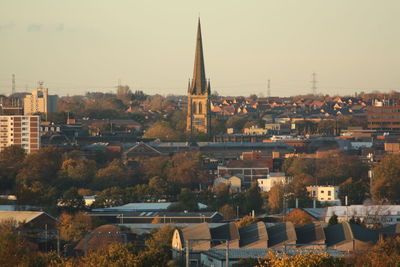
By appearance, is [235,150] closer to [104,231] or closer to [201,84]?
[201,84]

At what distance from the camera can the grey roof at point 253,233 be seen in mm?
44781

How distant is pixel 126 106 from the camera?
176500mm

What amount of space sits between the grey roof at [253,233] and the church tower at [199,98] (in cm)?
7819

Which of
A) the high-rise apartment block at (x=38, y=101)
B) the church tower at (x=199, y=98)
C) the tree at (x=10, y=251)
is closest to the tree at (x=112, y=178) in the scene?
the tree at (x=10, y=251)

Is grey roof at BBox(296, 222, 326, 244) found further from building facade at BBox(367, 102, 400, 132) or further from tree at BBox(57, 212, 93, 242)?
building facade at BBox(367, 102, 400, 132)

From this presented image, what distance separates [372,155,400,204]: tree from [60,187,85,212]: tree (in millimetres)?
12205

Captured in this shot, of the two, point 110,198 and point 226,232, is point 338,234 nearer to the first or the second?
point 226,232

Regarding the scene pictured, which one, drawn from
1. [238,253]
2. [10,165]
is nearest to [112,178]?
[10,165]

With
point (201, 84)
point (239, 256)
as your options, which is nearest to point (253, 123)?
point (201, 84)

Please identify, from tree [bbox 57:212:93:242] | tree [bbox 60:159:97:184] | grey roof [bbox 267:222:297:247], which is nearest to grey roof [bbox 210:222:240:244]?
grey roof [bbox 267:222:297:247]

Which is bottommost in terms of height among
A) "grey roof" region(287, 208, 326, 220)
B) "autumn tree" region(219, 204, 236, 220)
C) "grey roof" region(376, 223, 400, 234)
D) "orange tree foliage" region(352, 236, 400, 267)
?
"autumn tree" region(219, 204, 236, 220)

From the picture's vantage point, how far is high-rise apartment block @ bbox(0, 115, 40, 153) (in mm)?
98875

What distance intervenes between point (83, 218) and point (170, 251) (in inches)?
351

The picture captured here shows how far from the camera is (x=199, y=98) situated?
414 ft
